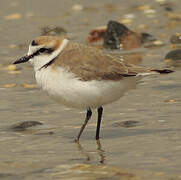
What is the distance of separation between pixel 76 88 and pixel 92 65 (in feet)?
1.16

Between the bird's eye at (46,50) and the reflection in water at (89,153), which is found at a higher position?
the bird's eye at (46,50)

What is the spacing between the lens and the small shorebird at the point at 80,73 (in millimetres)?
7113

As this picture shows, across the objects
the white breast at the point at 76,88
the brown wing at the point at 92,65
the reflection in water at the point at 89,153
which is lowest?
the reflection in water at the point at 89,153

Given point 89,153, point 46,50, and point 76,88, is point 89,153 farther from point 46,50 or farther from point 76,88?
point 46,50

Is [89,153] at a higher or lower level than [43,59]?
lower

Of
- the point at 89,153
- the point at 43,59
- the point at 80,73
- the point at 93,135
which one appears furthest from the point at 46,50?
the point at 89,153

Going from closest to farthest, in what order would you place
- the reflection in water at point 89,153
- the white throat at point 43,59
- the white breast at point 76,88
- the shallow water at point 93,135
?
the shallow water at point 93,135 → the reflection in water at point 89,153 → the white breast at point 76,88 → the white throat at point 43,59

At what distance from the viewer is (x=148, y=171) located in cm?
608

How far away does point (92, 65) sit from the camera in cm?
727

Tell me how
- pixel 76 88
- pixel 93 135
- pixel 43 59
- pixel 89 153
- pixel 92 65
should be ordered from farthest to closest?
1. pixel 93 135
2. pixel 43 59
3. pixel 92 65
4. pixel 76 88
5. pixel 89 153

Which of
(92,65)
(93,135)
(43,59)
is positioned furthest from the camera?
(93,135)

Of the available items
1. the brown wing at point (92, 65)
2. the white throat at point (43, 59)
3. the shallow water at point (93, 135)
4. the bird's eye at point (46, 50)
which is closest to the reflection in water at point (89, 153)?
the shallow water at point (93, 135)

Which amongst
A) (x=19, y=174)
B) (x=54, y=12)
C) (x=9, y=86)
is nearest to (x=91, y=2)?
(x=54, y=12)

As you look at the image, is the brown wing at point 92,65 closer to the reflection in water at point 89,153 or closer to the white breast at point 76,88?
the white breast at point 76,88
